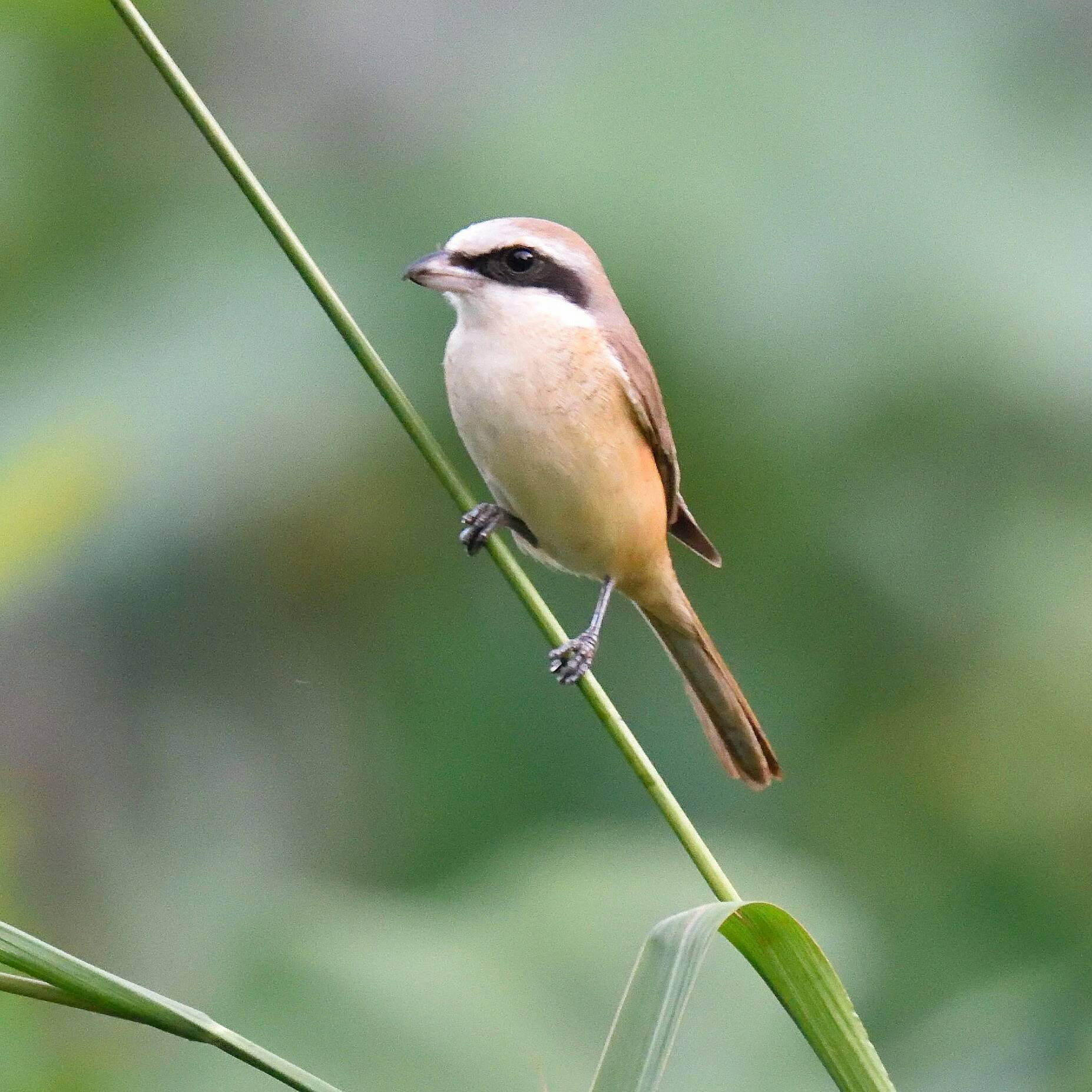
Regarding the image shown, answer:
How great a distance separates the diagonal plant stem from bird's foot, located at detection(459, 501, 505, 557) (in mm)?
700

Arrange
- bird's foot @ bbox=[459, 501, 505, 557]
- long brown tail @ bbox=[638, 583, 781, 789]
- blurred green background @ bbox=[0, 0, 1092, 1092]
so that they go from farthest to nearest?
blurred green background @ bbox=[0, 0, 1092, 1092]
long brown tail @ bbox=[638, 583, 781, 789]
bird's foot @ bbox=[459, 501, 505, 557]

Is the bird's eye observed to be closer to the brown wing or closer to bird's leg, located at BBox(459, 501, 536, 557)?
the brown wing

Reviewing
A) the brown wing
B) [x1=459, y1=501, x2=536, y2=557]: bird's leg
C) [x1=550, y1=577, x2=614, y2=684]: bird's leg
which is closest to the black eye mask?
the brown wing

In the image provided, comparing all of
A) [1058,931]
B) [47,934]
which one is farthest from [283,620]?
[1058,931]

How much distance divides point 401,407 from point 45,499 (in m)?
1.04

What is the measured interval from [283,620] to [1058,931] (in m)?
2.11

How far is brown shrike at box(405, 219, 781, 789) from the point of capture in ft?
7.57

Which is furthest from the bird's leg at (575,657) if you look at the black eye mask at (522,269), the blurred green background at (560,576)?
the black eye mask at (522,269)

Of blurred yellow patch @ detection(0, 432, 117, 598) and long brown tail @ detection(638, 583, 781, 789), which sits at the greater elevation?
blurred yellow patch @ detection(0, 432, 117, 598)

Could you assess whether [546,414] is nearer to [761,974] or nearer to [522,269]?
[522,269]

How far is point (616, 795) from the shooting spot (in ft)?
11.2

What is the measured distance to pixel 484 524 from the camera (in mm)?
2445

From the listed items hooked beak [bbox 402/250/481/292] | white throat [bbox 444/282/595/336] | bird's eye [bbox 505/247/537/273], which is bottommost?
white throat [bbox 444/282/595/336]

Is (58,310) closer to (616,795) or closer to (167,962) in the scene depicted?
(167,962)
